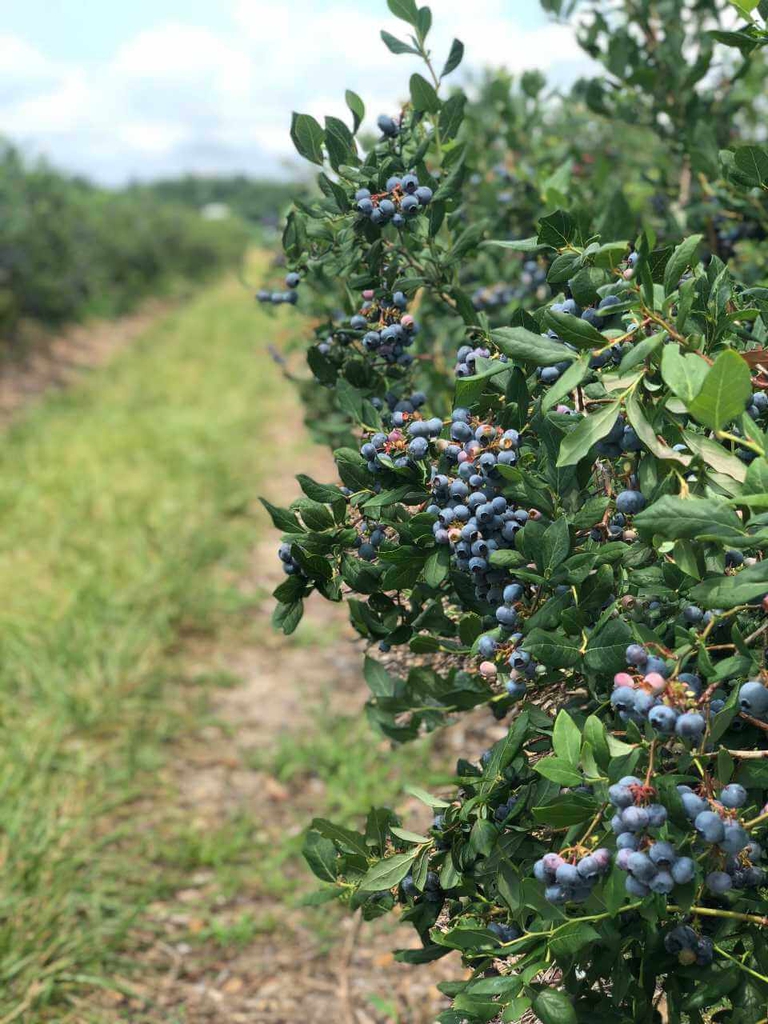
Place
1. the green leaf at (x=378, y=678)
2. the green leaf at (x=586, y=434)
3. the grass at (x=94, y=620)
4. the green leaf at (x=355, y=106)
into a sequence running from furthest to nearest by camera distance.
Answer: the grass at (x=94, y=620) → the green leaf at (x=378, y=678) → the green leaf at (x=355, y=106) → the green leaf at (x=586, y=434)

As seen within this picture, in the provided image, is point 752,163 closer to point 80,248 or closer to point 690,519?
point 690,519

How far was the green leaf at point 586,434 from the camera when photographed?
0.92m

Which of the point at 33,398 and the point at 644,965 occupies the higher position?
the point at 644,965

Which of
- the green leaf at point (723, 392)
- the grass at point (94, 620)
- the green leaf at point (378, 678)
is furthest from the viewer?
the grass at point (94, 620)

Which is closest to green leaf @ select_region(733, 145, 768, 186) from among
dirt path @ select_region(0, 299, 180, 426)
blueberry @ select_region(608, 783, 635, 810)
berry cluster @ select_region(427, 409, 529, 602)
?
berry cluster @ select_region(427, 409, 529, 602)

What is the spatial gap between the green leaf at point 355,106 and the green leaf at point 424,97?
0.09 metres

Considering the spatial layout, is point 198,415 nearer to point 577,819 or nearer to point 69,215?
point 577,819

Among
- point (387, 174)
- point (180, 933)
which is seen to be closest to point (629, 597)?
point (387, 174)

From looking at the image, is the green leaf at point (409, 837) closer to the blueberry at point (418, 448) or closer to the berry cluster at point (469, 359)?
the blueberry at point (418, 448)

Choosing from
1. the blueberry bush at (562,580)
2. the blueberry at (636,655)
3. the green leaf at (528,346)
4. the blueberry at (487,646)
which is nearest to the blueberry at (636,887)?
the blueberry bush at (562,580)

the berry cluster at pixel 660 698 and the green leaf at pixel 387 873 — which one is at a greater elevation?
the berry cluster at pixel 660 698

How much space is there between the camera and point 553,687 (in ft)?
4.11

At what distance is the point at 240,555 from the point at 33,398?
5041 mm

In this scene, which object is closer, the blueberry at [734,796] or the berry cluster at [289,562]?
the blueberry at [734,796]
